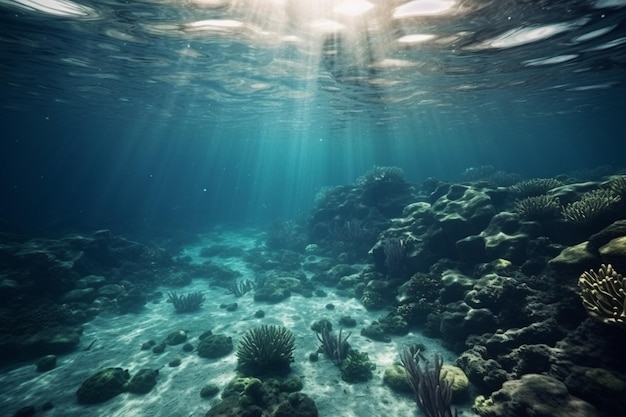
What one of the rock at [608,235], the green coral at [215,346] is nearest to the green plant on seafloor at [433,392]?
the rock at [608,235]

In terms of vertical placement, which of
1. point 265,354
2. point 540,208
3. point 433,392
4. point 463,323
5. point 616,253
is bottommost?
point 433,392

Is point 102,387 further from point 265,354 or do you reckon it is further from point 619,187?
point 619,187

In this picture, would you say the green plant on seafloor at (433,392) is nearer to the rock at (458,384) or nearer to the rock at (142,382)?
the rock at (458,384)

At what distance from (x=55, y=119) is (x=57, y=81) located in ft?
78.4

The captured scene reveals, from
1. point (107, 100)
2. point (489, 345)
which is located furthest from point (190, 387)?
point (107, 100)

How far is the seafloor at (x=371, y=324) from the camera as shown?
6.39 meters

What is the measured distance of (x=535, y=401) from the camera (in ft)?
17.9

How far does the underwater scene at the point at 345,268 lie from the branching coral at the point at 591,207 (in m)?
0.07

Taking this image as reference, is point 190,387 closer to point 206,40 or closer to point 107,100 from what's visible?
point 206,40

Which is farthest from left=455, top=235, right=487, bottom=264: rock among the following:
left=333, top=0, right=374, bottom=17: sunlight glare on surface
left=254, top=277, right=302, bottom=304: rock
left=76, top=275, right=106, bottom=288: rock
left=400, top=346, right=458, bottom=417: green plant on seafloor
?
left=76, top=275, right=106, bottom=288: rock

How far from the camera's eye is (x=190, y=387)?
847 centimetres

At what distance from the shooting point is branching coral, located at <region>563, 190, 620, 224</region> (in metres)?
8.92

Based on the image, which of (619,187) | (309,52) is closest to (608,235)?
(619,187)

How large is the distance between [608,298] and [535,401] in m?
2.56
